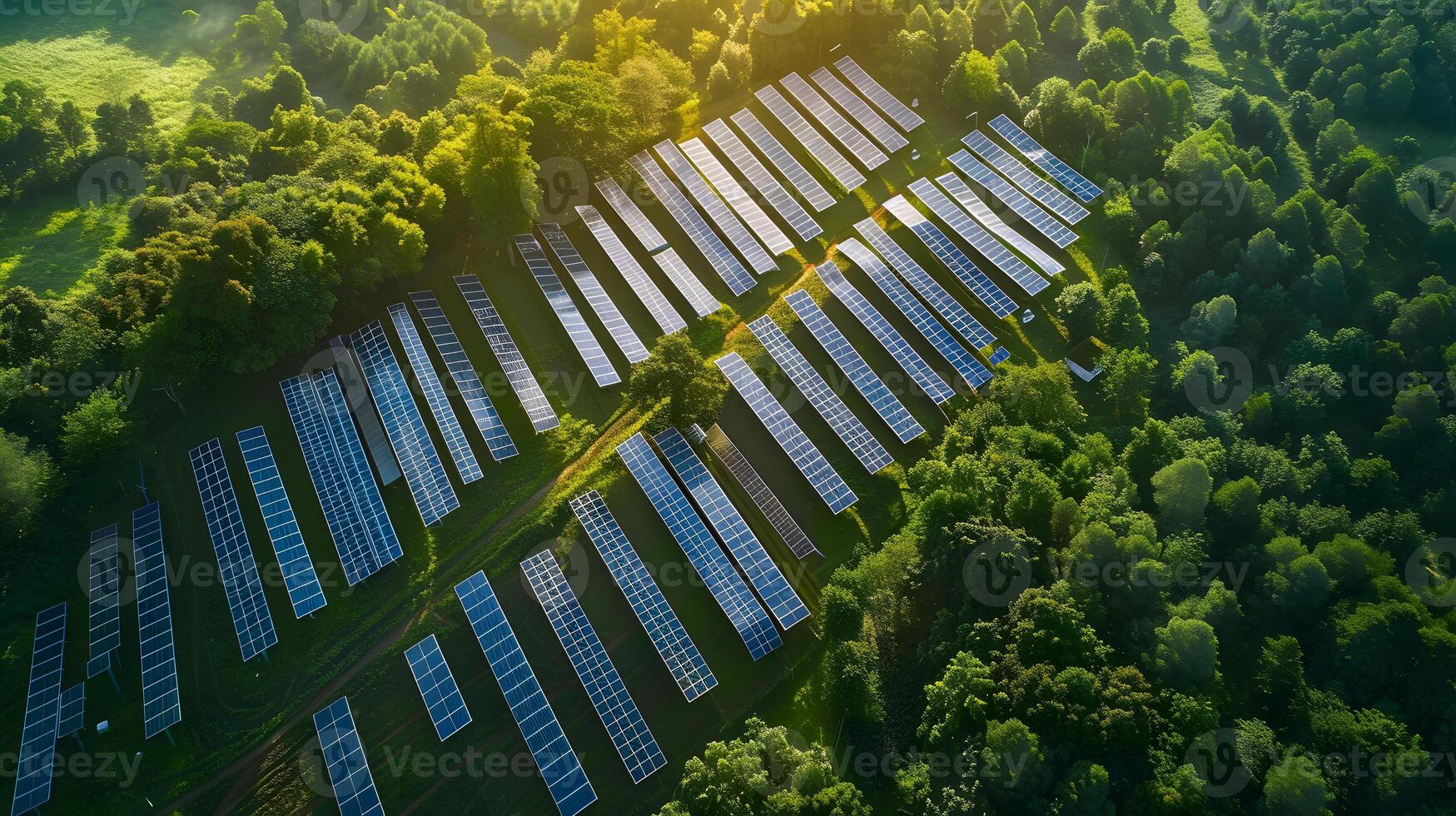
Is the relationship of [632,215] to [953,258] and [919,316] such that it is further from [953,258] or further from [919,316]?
[953,258]

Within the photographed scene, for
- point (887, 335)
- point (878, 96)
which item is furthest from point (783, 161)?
point (887, 335)

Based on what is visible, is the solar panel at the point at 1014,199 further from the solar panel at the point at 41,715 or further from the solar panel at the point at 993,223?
the solar panel at the point at 41,715

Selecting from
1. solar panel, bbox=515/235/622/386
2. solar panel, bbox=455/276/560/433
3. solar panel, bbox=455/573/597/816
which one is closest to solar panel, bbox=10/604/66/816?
solar panel, bbox=455/573/597/816

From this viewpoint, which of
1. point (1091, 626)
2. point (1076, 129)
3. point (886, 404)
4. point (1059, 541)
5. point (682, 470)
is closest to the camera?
point (1091, 626)

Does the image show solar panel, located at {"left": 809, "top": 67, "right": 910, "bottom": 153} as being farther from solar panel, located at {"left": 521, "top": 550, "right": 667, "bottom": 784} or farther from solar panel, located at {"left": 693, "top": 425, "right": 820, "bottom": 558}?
solar panel, located at {"left": 521, "top": 550, "right": 667, "bottom": 784}

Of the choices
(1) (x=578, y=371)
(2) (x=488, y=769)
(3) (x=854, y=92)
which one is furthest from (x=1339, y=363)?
(2) (x=488, y=769)

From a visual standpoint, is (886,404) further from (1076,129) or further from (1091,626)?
(1076,129)
